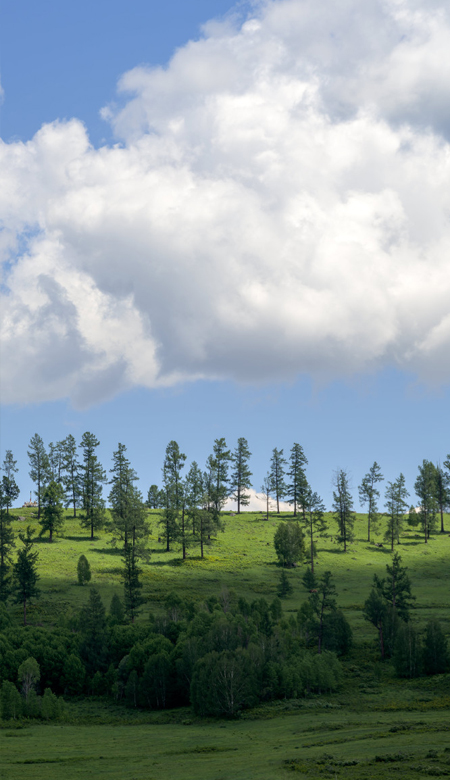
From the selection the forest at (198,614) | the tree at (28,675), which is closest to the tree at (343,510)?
the forest at (198,614)

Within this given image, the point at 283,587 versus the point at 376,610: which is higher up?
the point at 376,610

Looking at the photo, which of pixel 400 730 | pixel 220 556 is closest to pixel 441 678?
pixel 400 730

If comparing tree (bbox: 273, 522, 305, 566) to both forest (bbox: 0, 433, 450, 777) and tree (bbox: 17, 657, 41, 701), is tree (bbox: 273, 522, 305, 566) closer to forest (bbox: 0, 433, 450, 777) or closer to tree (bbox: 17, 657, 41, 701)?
forest (bbox: 0, 433, 450, 777)

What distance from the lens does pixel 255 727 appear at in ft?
169

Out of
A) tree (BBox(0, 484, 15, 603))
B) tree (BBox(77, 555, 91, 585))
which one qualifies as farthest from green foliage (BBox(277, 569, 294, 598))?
tree (BBox(0, 484, 15, 603))

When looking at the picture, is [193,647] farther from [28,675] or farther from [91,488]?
[91,488]

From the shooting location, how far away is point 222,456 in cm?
15512

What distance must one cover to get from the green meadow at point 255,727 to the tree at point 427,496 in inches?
1263

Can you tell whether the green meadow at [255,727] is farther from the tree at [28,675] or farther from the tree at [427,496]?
the tree at [427,496]

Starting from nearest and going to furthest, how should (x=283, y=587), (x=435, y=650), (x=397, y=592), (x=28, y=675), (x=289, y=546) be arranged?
(x=28, y=675), (x=435, y=650), (x=397, y=592), (x=283, y=587), (x=289, y=546)

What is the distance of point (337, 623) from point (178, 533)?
47149 mm

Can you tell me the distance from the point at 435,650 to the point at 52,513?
73.6 m

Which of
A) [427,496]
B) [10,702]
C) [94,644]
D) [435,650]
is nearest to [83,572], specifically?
[94,644]

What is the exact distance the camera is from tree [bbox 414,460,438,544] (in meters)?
135
